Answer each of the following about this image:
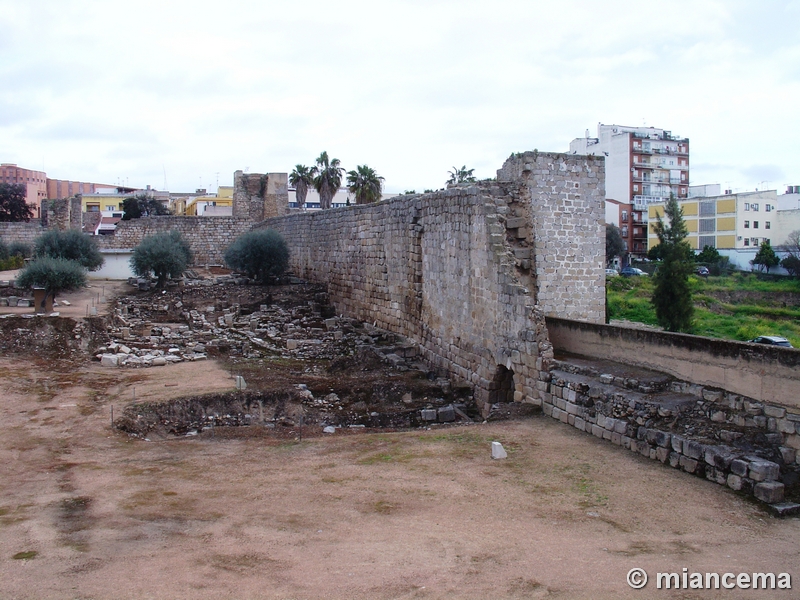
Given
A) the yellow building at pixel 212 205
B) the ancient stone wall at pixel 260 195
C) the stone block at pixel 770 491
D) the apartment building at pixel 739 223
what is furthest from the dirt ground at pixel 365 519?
the apartment building at pixel 739 223

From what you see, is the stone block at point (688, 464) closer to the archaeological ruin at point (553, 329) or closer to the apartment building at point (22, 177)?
Result: the archaeological ruin at point (553, 329)

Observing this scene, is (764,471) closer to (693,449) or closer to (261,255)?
(693,449)

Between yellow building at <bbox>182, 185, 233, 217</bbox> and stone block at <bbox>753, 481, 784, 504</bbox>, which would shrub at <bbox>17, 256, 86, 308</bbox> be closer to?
stone block at <bbox>753, 481, 784, 504</bbox>

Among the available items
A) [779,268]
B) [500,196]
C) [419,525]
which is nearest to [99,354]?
[500,196]

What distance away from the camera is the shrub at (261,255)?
25875 millimetres

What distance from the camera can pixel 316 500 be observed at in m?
7.11

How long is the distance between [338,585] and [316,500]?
2023mm

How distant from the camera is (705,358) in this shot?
27.2ft

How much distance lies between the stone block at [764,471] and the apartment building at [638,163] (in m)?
59.6

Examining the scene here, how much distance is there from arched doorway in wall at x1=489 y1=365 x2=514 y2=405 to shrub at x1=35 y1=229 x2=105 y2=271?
20.8 m

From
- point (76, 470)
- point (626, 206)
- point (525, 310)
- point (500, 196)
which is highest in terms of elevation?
point (626, 206)

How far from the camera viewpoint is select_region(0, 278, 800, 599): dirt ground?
5203 millimetres

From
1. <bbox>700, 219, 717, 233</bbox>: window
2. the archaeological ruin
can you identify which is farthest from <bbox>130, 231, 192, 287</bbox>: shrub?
<bbox>700, 219, 717, 233</bbox>: window

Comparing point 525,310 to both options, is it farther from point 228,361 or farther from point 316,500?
point 228,361
